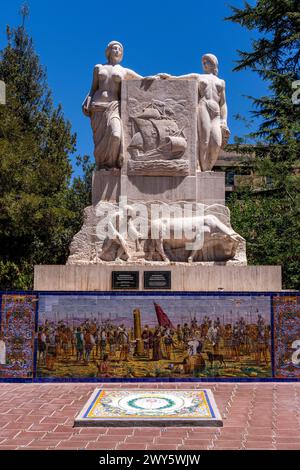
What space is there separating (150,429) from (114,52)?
7403 millimetres

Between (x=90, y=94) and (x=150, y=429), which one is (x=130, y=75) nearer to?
(x=90, y=94)

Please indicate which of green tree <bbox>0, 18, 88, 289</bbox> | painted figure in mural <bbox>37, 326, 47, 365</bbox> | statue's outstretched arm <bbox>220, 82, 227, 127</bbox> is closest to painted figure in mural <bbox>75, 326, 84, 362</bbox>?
painted figure in mural <bbox>37, 326, 47, 365</bbox>

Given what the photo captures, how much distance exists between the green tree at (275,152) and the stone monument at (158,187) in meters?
6.56

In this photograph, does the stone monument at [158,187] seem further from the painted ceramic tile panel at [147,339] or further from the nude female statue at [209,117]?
the painted ceramic tile panel at [147,339]

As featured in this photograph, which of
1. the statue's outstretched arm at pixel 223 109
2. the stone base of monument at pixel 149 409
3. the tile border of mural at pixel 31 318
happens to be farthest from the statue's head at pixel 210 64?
the stone base of monument at pixel 149 409

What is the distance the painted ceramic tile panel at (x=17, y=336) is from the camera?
8.45 meters

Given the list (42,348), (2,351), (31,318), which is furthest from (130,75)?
(2,351)

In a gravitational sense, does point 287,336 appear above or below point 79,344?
above

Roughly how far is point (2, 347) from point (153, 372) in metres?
2.39

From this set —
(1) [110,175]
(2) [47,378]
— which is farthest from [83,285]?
(1) [110,175]

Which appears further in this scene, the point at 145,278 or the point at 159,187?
the point at 159,187

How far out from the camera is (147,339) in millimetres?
8422

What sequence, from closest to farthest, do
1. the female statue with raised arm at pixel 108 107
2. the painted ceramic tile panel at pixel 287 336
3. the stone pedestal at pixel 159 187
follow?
1. the painted ceramic tile panel at pixel 287 336
2. the stone pedestal at pixel 159 187
3. the female statue with raised arm at pixel 108 107

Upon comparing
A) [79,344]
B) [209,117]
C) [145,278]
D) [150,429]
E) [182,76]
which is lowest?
[150,429]
